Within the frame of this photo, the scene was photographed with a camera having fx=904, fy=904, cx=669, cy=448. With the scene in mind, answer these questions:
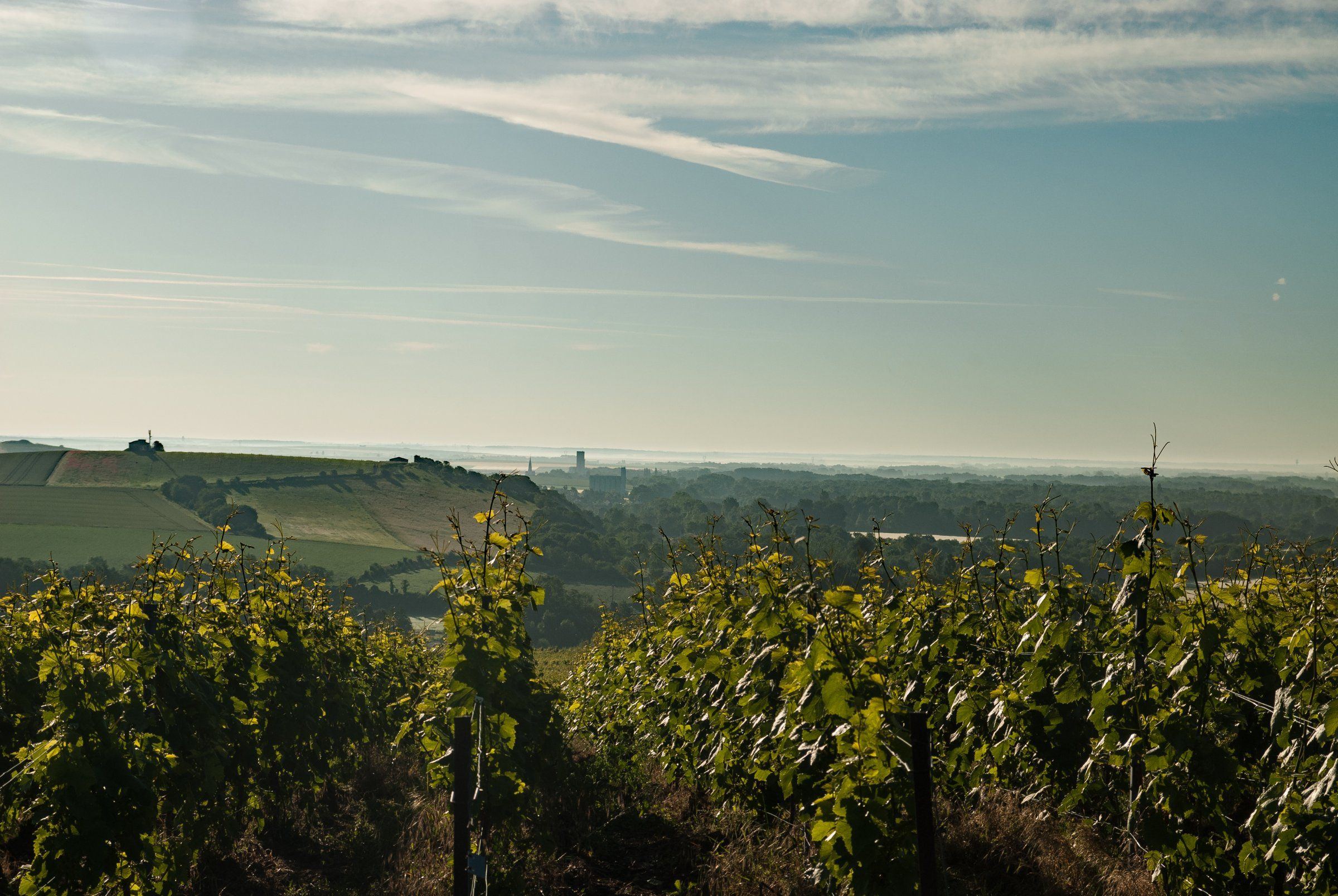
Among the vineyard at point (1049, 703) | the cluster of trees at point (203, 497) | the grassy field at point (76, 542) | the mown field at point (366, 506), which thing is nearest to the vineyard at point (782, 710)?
the vineyard at point (1049, 703)

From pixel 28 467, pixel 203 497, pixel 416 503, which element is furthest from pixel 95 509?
pixel 416 503

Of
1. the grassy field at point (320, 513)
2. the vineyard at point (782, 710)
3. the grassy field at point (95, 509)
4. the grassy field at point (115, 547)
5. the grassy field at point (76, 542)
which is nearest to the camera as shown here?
the vineyard at point (782, 710)

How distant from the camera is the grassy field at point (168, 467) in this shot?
11194 centimetres

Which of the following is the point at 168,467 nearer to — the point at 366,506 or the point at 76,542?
the point at 366,506

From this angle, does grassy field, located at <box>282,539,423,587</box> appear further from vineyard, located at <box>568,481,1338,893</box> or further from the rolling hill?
vineyard, located at <box>568,481,1338,893</box>

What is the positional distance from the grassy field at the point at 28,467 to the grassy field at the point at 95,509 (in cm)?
301

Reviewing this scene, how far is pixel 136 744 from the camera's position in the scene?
18.2 ft

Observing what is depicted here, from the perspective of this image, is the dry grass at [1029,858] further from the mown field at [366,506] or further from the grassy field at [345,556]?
the mown field at [366,506]

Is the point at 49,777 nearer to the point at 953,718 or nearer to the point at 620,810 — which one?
the point at 620,810

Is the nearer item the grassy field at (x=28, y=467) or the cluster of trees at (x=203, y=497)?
the cluster of trees at (x=203, y=497)

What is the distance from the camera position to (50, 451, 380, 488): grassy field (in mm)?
111938

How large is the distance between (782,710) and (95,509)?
111m

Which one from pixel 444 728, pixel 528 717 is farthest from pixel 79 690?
pixel 528 717

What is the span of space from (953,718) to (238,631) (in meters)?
5.86
